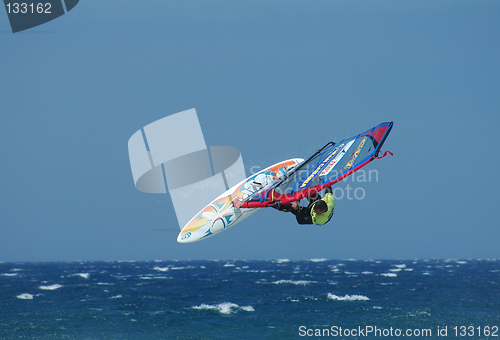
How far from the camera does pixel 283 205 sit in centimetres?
1345

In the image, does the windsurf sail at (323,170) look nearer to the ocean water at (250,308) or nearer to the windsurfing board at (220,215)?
the windsurfing board at (220,215)

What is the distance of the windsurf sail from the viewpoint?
13195 millimetres

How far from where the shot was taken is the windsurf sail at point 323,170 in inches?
520

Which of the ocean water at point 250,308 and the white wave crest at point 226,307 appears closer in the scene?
the ocean water at point 250,308

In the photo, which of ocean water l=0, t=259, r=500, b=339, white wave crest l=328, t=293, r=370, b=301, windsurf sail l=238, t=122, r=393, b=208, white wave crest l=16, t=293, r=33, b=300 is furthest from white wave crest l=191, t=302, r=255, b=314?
windsurf sail l=238, t=122, r=393, b=208

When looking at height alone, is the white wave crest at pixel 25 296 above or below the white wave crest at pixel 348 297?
above

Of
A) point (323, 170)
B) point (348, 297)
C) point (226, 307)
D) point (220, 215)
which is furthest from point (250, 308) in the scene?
point (323, 170)

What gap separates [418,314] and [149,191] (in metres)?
59.5

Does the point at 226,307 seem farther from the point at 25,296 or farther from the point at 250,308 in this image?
the point at 25,296

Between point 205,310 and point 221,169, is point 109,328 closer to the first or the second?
point 205,310

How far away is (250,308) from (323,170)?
59.7 metres

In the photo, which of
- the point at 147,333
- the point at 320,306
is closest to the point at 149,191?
the point at 147,333

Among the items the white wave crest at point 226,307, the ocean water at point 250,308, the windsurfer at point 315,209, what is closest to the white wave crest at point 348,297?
the ocean water at point 250,308

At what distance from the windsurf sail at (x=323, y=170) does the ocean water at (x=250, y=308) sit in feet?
142
